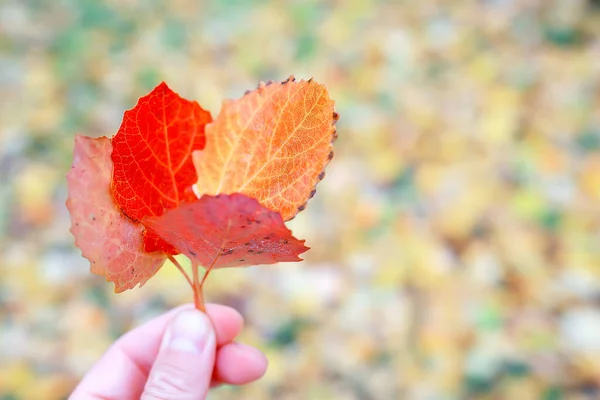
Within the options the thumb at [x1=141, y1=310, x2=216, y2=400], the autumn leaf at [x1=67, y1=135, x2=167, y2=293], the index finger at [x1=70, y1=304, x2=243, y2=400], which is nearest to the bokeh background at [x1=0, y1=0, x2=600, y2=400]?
the index finger at [x1=70, y1=304, x2=243, y2=400]

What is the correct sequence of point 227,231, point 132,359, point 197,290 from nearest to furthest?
1. point 227,231
2. point 197,290
3. point 132,359

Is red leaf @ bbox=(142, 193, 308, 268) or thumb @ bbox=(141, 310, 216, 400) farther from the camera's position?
thumb @ bbox=(141, 310, 216, 400)

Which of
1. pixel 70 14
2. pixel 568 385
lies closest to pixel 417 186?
pixel 568 385

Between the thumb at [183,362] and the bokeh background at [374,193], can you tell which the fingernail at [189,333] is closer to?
the thumb at [183,362]

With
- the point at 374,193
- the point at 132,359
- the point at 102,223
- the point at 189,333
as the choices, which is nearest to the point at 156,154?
the point at 102,223

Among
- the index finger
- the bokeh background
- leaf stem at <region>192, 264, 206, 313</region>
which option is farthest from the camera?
the bokeh background

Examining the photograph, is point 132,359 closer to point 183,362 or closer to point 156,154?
point 183,362

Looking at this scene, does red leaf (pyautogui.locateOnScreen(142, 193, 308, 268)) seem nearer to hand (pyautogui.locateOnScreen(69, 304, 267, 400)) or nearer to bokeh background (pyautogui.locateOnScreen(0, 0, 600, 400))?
hand (pyautogui.locateOnScreen(69, 304, 267, 400))
